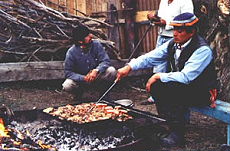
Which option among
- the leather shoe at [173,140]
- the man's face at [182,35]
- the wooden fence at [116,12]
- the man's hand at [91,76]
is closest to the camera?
the man's face at [182,35]

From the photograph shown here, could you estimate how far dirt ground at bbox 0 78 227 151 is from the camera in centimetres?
602

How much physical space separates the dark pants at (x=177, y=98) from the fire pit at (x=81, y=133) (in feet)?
1.32

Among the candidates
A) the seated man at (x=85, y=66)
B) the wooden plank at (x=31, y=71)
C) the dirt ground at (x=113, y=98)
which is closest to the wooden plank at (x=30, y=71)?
the wooden plank at (x=31, y=71)

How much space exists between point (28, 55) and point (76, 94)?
2.13 metres

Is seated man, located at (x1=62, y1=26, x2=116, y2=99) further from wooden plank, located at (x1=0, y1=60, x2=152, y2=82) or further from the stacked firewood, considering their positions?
the stacked firewood

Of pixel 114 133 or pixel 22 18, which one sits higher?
pixel 22 18

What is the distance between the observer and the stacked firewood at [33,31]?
30.7 feet

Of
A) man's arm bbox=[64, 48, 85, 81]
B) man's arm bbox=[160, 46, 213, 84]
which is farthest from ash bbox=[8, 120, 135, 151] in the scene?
man's arm bbox=[64, 48, 85, 81]

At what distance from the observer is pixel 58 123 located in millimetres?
5277

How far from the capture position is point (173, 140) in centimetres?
553

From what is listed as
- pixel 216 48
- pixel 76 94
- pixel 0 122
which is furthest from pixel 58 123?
pixel 216 48

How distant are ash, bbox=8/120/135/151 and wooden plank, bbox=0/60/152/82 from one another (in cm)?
395

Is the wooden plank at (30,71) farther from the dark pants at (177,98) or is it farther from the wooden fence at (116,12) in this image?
the dark pants at (177,98)

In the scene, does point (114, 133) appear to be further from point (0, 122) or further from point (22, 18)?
point (22, 18)
